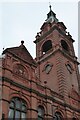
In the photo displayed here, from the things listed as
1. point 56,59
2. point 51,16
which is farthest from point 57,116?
point 51,16

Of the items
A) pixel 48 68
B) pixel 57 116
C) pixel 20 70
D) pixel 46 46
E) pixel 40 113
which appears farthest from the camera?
pixel 46 46

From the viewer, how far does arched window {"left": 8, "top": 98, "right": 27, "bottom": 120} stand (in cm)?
2777

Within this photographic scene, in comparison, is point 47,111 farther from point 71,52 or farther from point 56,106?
point 71,52

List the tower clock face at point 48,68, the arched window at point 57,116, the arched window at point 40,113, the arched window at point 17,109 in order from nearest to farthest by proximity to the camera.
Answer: the arched window at point 17,109
the arched window at point 40,113
the arched window at point 57,116
the tower clock face at point 48,68

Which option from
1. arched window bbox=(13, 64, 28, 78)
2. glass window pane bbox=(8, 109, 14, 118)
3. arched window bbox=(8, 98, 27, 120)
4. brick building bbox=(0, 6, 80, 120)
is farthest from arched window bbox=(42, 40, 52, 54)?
glass window pane bbox=(8, 109, 14, 118)

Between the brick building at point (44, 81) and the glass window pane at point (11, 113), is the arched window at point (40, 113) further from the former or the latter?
the glass window pane at point (11, 113)

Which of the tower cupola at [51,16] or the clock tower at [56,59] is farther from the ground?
the tower cupola at [51,16]

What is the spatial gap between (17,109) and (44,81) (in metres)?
9.47

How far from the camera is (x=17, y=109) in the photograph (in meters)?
28.5

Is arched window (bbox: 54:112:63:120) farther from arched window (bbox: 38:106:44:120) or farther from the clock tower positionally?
the clock tower

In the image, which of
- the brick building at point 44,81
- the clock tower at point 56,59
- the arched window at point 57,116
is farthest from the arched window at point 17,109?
the clock tower at point 56,59

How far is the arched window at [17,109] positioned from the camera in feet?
91.1

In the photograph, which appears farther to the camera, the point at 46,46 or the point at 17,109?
the point at 46,46

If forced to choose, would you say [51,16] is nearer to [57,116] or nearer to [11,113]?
[57,116]
